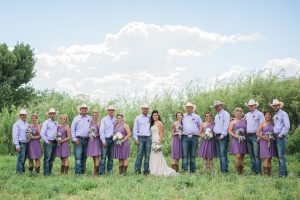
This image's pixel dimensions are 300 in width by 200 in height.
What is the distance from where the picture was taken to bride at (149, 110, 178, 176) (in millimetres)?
13984

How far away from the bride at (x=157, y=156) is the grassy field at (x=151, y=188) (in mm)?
1264

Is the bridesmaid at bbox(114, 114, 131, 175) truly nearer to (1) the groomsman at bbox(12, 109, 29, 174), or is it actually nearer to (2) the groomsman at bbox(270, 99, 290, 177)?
(1) the groomsman at bbox(12, 109, 29, 174)

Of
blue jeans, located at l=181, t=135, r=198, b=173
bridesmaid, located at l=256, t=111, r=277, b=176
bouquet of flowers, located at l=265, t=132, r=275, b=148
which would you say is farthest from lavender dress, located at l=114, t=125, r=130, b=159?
bouquet of flowers, located at l=265, t=132, r=275, b=148

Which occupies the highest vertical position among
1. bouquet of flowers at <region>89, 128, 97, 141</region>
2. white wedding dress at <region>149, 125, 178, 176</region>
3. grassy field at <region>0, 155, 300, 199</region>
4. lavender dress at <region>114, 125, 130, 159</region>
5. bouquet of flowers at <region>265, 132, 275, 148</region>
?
bouquet of flowers at <region>89, 128, 97, 141</region>

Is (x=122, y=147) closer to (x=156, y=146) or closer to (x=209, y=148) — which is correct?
(x=156, y=146)

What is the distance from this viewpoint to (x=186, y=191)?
412 inches

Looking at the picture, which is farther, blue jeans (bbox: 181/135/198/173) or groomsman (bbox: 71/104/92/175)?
blue jeans (bbox: 181/135/198/173)

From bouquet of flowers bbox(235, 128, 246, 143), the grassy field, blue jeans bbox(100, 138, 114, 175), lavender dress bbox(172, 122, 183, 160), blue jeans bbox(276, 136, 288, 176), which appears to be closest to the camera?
the grassy field

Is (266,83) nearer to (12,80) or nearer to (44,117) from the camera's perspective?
(44,117)

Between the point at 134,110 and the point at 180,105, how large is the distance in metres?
2.52

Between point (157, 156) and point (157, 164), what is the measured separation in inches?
10.4

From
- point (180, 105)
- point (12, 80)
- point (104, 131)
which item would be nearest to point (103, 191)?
point (104, 131)

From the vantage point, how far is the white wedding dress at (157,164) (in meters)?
14.0

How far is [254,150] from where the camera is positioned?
43.6 feet
